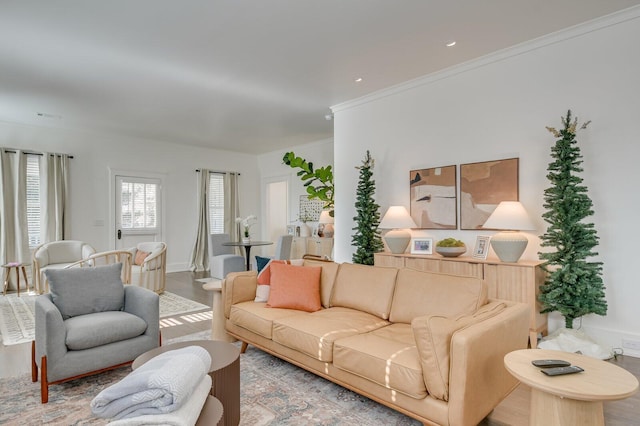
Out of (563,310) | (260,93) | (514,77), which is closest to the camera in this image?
(563,310)

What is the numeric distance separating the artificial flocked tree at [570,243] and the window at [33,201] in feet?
25.6

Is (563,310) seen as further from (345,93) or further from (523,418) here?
(345,93)

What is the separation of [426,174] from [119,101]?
14.8ft

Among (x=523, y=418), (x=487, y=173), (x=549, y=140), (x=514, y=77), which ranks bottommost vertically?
(x=523, y=418)

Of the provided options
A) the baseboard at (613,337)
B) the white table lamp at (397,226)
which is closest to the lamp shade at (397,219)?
the white table lamp at (397,226)

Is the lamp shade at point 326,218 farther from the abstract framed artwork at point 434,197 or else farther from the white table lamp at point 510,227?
the white table lamp at point 510,227

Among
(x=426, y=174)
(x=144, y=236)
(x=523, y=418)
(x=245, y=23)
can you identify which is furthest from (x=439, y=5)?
(x=144, y=236)

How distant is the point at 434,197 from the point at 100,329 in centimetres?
375

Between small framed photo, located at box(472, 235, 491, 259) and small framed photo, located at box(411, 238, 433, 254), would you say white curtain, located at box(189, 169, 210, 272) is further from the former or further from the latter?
small framed photo, located at box(472, 235, 491, 259)

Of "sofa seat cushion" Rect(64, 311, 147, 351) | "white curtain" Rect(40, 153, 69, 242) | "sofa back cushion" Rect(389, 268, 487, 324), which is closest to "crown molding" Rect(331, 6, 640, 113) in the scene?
"sofa back cushion" Rect(389, 268, 487, 324)

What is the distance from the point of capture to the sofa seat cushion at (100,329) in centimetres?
261

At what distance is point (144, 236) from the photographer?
25.6 ft

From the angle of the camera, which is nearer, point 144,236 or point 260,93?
point 260,93

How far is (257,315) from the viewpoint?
3074 millimetres
